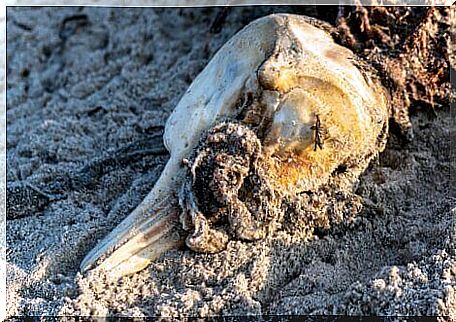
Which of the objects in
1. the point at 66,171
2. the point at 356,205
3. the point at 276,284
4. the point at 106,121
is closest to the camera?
the point at 276,284

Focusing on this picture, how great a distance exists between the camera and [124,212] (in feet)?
5.85

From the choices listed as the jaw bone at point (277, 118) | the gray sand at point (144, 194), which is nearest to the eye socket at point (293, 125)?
the jaw bone at point (277, 118)

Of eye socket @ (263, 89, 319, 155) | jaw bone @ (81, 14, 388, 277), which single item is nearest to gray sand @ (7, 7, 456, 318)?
jaw bone @ (81, 14, 388, 277)

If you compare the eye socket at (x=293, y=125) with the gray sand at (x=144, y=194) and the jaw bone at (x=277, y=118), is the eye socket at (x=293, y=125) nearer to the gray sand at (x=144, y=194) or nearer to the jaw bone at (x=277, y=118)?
the jaw bone at (x=277, y=118)

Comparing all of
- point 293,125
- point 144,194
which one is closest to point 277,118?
point 293,125

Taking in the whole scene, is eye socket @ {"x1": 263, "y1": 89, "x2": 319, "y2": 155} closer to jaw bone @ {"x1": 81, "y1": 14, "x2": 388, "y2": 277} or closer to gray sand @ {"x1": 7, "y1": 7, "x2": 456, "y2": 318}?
jaw bone @ {"x1": 81, "y1": 14, "x2": 388, "y2": 277}

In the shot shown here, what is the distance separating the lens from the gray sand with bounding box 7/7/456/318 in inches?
58.7

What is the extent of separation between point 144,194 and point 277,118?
1.37 ft

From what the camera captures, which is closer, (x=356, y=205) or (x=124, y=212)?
(x=356, y=205)

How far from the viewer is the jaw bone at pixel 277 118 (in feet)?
5.18

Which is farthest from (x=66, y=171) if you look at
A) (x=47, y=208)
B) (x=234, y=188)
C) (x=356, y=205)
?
(x=356, y=205)

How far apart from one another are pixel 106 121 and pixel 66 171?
261 mm

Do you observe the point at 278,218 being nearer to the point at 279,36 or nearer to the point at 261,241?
the point at 261,241

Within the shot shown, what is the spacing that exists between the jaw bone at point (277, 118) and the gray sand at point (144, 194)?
2.5 inches
